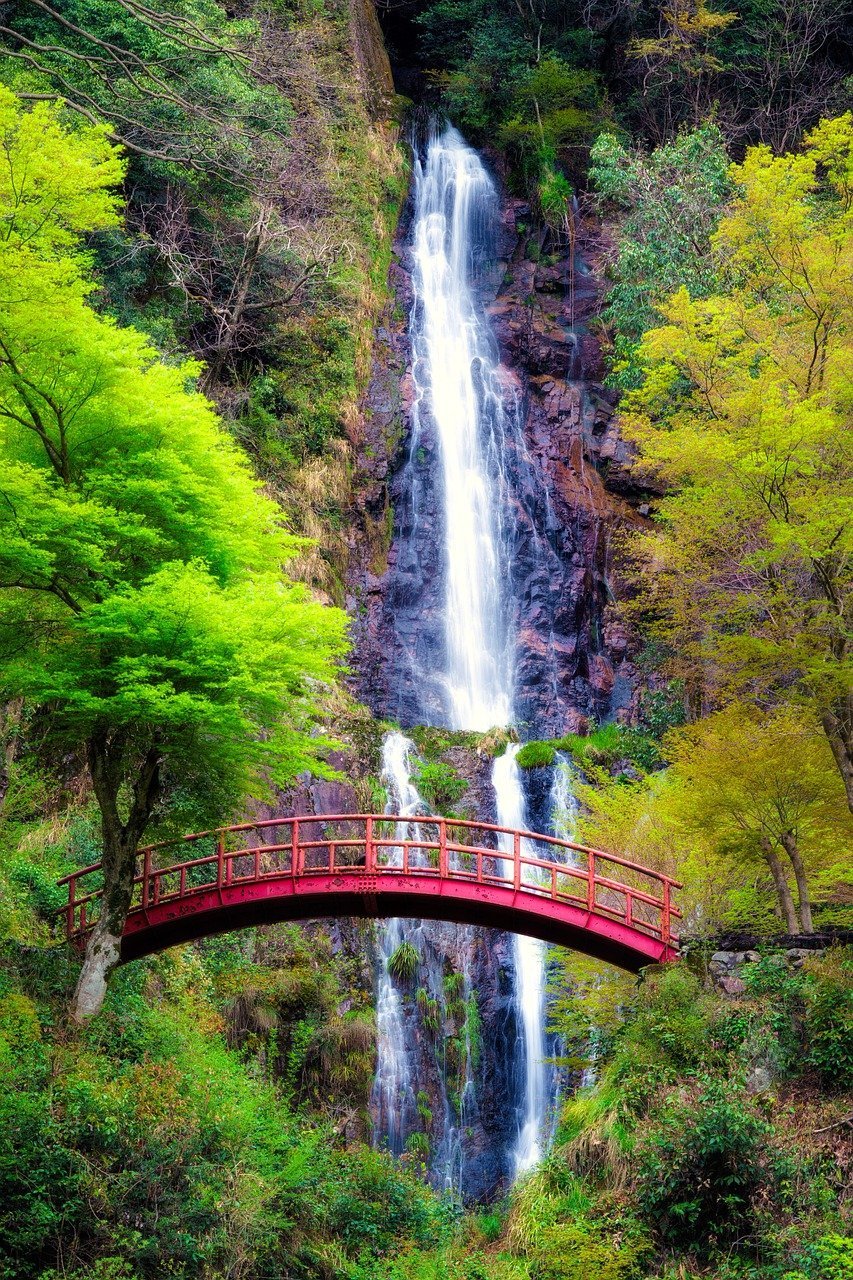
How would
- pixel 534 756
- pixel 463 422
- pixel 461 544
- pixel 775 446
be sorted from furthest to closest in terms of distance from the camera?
pixel 463 422
pixel 461 544
pixel 534 756
pixel 775 446

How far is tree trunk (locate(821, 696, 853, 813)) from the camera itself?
16.9 meters

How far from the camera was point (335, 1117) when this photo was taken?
21.8 m

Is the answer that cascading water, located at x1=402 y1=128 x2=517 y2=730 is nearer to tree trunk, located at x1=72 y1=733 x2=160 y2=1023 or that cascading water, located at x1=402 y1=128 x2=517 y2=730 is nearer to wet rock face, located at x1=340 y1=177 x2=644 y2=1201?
wet rock face, located at x1=340 y1=177 x2=644 y2=1201

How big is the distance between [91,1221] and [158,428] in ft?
31.2

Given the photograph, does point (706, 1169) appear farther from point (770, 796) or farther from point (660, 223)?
point (660, 223)

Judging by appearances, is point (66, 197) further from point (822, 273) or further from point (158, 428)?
point (822, 273)

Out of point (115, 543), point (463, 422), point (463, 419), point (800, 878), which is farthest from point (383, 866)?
point (463, 419)

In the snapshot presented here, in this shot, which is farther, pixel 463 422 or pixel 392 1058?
pixel 463 422

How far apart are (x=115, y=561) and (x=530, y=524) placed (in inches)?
765

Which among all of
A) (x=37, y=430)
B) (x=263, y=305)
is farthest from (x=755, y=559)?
(x=263, y=305)

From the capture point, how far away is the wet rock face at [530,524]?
31.0 metres

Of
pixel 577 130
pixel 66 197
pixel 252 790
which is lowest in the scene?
pixel 252 790

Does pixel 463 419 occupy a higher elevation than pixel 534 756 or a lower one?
higher

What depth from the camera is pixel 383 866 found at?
2070cm
